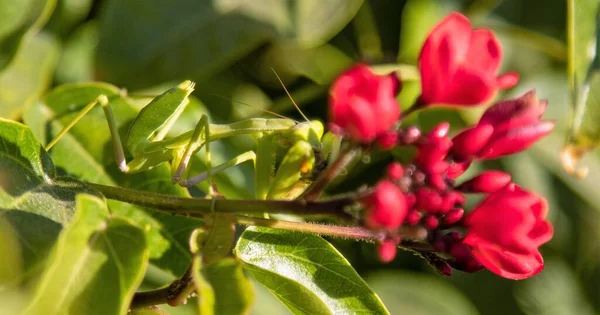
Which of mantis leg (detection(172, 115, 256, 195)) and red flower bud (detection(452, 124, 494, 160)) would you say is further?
mantis leg (detection(172, 115, 256, 195))

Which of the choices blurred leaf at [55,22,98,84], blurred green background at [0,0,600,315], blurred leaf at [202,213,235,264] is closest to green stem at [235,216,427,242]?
blurred leaf at [202,213,235,264]

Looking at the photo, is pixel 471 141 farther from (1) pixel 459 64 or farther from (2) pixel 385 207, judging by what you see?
(2) pixel 385 207

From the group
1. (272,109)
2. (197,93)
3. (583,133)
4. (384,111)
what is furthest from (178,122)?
(583,133)

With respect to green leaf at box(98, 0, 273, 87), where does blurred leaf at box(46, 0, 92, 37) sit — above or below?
above

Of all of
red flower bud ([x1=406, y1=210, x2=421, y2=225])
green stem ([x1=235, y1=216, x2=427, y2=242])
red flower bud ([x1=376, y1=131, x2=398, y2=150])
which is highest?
red flower bud ([x1=376, y1=131, x2=398, y2=150])

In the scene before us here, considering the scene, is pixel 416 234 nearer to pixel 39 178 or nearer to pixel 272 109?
pixel 39 178

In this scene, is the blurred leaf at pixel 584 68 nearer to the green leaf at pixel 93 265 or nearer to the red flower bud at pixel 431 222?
the red flower bud at pixel 431 222

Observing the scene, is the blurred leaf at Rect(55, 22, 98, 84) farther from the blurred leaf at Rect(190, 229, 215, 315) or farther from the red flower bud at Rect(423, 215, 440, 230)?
the red flower bud at Rect(423, 215, 440, 230)
